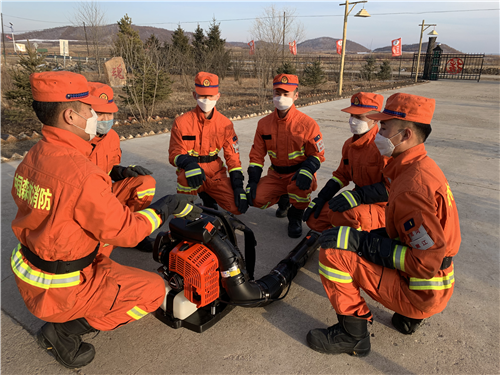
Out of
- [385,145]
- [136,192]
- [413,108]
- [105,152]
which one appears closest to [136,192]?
[136,192]

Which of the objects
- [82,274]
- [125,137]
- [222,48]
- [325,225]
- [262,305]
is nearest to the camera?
[82,274]

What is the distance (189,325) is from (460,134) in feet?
28.3

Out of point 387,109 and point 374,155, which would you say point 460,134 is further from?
point 387,109

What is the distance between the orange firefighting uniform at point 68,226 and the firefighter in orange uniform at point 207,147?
→ 6.32 feet

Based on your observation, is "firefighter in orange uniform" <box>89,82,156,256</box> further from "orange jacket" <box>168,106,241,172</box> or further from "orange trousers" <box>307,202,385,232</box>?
"orange trousers" <box>307,202,385,232</box>

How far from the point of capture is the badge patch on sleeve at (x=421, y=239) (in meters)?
1.89

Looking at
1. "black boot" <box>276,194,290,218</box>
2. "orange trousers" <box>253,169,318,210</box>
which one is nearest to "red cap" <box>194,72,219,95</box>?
"orange trousers" <box>253,169,318,210</box>

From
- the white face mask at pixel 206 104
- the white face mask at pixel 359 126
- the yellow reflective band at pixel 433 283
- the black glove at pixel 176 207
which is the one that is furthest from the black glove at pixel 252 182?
the yellow reflective band at pixel 433 283

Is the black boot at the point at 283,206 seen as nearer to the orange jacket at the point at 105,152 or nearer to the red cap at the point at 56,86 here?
the orange jacket at the point at 105,152

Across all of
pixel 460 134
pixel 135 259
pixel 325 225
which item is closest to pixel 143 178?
pixel 135 259

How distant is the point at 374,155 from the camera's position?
3.23 meters

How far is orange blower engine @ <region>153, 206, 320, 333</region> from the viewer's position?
223 cm

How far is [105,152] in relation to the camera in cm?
341

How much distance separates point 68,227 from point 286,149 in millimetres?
2698
